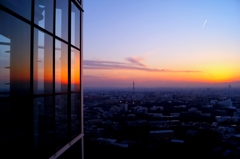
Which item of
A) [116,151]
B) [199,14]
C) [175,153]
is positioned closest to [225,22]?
[199,14]

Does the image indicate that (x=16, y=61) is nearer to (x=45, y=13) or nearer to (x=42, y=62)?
(x=42, y=62)

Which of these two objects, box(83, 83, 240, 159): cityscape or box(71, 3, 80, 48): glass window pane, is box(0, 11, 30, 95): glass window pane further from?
box(83, 83, 240, 159): cityscape

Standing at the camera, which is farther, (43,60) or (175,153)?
(175,153)

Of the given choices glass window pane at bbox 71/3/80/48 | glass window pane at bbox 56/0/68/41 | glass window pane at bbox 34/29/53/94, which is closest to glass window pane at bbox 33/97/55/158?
glass window pane at bbox 34/29/53/94

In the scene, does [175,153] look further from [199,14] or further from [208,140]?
[199,14]

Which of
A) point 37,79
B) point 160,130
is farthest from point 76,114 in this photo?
point 160,130

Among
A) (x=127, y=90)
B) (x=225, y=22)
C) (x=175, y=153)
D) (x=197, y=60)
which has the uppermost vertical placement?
(x=225, y=22)

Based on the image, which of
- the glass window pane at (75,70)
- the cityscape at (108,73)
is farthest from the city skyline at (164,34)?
the glass window pane at (75,70)
